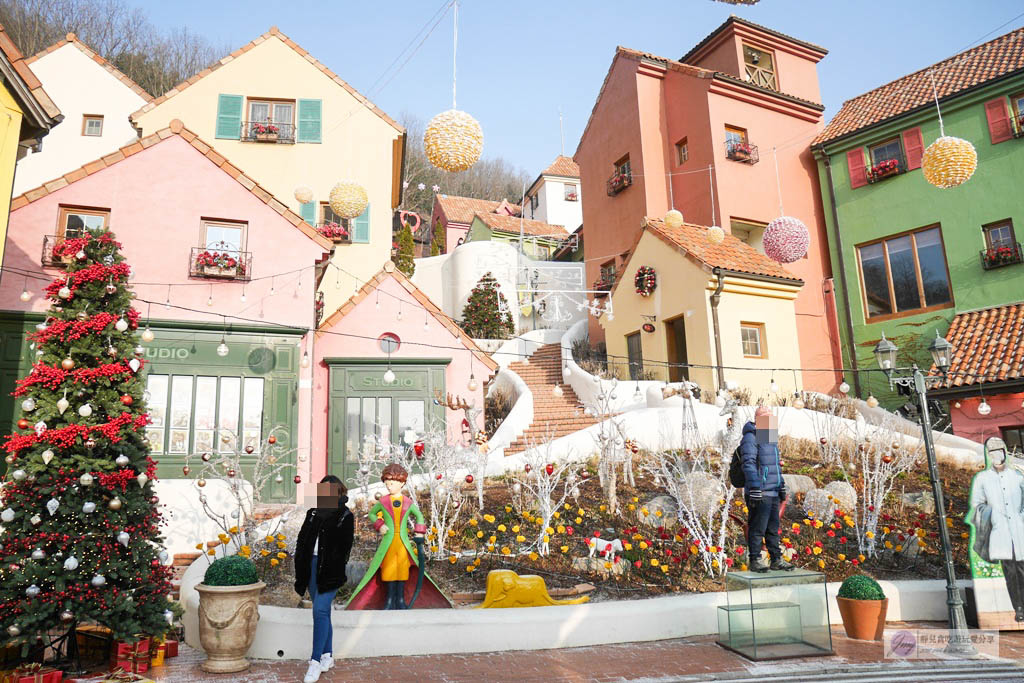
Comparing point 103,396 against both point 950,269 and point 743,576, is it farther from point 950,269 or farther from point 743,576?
point 950,269

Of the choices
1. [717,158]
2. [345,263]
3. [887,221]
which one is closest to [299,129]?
[345,263]

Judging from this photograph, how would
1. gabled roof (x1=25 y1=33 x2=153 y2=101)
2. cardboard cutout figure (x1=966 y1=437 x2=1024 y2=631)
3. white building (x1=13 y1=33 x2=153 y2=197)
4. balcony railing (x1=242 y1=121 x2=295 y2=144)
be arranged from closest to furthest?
1. cardboard cutout figure (x1=966 y1=437 x2=1024 y2=631)
2. balcony railing (x1=242 y1=121 x2=295 y2=144)
3. white building (x1=13 y1=33 x2=153 y2=197)
4. gabled roof (x1=25 y1=33 x2=153 y2=101)

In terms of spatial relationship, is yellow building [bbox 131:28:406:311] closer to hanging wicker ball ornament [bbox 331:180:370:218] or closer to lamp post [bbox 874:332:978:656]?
hanging wicker ball ornament [bbox 331:180:370:218]

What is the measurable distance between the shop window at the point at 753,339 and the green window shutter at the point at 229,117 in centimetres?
1408

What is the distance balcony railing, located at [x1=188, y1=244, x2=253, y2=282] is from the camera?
12.7m

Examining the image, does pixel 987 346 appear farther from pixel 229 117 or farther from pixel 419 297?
pixel 229 117

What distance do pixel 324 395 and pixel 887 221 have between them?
49.8 ft

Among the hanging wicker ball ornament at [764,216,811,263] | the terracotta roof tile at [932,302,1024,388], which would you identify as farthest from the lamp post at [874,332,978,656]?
the terracotta roof tile at [932,302,1024,388]

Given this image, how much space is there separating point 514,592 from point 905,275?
1527 cm

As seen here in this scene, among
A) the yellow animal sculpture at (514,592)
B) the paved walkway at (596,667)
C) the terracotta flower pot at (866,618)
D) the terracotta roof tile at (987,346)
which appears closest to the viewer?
the paved walkway at (596,667)

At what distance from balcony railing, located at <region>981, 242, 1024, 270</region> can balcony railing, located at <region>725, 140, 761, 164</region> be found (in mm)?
6261

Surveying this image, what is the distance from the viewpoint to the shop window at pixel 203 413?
11.8m

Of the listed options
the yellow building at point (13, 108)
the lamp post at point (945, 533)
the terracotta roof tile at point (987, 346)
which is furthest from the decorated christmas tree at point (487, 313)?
the lamp post at point (945, 533)

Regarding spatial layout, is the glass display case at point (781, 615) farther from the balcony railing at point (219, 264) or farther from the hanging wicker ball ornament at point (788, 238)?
the balcony railing at point (219, 264)
